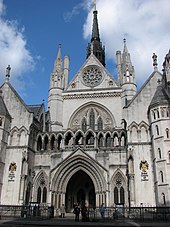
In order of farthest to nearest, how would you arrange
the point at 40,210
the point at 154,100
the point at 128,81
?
the point at 128,81 < the point at 154,100 < the point at 40,210

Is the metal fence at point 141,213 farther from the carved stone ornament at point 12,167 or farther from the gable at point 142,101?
the carved stone ornament at point 12,167

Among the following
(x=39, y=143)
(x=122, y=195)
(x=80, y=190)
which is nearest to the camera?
(x=122, y=195)

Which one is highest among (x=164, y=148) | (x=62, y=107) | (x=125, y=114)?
(x=62, y=107)

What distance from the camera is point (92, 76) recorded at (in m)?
39.3

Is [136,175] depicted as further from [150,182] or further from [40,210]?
[40,210]

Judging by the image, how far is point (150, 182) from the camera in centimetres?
2448

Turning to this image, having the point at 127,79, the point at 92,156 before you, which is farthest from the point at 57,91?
the point at 92,156

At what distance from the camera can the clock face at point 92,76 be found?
38406 mm

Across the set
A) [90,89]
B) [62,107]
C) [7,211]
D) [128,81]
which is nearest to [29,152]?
[7,211]

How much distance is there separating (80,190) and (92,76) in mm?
17527

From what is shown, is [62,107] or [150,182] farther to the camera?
[62,107]

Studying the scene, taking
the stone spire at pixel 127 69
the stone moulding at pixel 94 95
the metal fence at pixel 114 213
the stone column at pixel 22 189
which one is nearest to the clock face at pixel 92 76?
the stone moulding at pixel 94 95

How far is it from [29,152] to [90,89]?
1413cm

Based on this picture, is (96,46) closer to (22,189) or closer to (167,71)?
(167,71)
